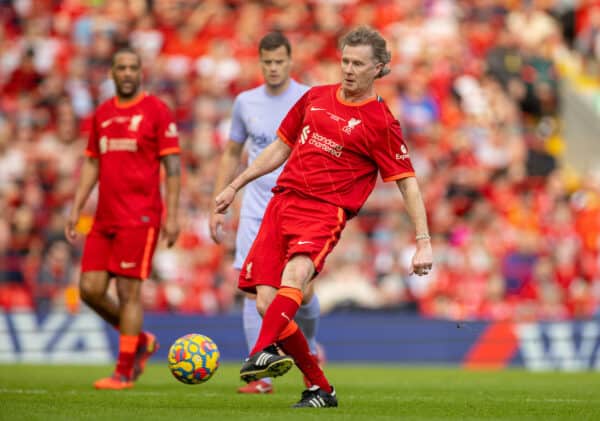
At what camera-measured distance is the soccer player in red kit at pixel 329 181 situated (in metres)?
7.79

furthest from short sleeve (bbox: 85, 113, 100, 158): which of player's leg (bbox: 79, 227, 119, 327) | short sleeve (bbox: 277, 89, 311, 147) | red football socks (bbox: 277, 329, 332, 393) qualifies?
red football socks (bbox: 277, 329, 332, 393)

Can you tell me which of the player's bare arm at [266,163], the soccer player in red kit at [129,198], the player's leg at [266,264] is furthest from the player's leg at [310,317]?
the player's leg at [266,264]

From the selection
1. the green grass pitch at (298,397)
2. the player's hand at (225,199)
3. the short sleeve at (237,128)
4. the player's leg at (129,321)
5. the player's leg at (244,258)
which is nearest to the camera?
the green grass pitch at (298,397)

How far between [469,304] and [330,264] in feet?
6.51

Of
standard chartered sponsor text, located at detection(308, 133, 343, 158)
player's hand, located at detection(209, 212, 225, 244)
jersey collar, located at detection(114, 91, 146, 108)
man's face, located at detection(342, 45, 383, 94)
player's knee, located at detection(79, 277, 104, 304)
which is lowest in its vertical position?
player's knee, located at detection(79, 277, 104, 304)

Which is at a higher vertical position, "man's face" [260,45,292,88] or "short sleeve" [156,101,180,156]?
"man's face" [260,45,292,88]

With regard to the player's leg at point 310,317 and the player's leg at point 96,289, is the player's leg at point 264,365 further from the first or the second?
the player's leg at point 96,289

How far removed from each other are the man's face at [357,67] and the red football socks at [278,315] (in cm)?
137

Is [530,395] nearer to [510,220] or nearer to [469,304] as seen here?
[469,304]

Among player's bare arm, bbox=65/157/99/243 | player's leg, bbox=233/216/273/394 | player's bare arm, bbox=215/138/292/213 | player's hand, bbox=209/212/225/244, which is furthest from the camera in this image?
player's bare arm, bbox=65/157/99/243

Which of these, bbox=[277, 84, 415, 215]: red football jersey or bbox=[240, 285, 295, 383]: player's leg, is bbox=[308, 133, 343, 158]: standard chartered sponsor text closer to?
bbox=[277, 84, 415, 215]: red football jersey

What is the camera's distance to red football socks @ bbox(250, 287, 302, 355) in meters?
7.45

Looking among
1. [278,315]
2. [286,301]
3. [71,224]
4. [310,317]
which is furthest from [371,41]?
[71,224]

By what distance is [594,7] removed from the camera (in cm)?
2372
